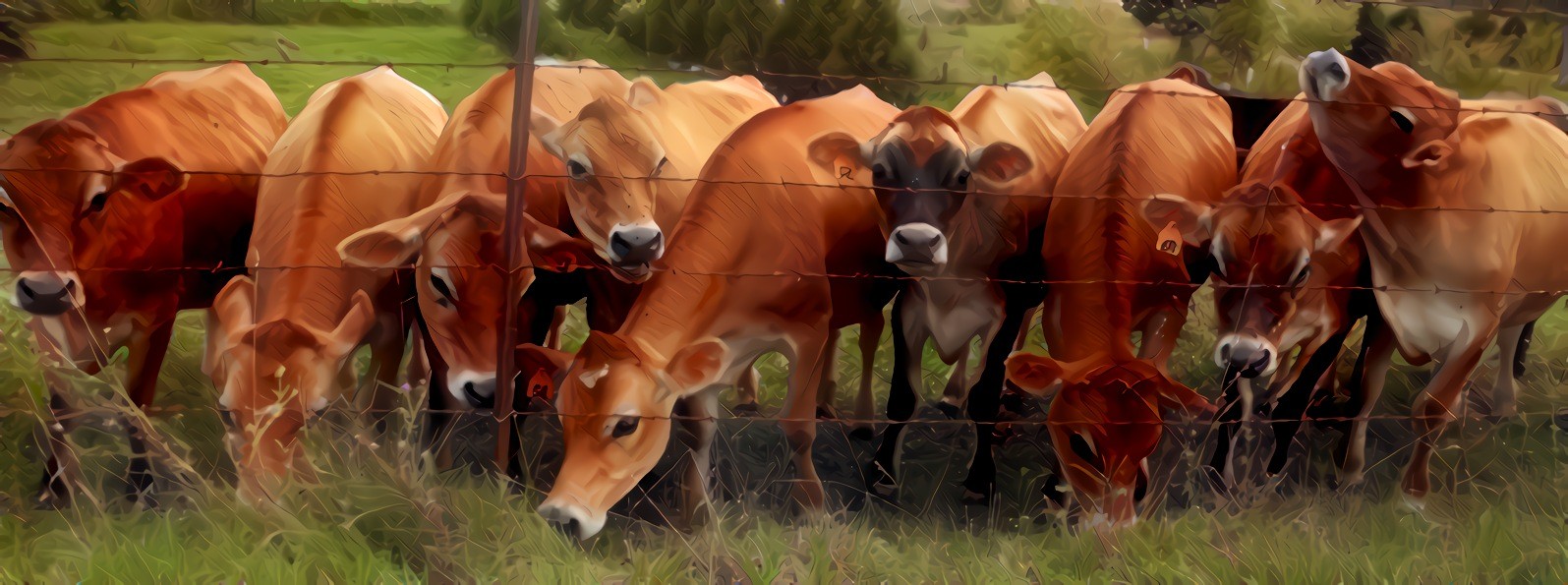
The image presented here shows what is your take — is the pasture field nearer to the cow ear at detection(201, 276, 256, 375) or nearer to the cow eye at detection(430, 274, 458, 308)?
the cow ear at detection(201, 276, 256, 375)

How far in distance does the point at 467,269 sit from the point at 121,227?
4.38ft

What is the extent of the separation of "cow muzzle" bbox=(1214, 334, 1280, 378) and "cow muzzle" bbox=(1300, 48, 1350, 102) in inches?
36.9

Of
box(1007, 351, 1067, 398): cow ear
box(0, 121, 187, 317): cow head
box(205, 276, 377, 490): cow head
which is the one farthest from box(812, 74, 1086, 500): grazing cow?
box(0, 121, 187, 317): cow head

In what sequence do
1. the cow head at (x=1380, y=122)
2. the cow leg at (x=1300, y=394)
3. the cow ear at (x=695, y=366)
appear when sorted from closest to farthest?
the cow ear at (x=695, y=366) → the cow head at (x=1380, y=122) → the cow leg at (x=1300, y=394)

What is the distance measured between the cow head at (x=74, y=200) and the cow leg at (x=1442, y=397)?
4596 mm

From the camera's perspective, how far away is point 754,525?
4.63 meters

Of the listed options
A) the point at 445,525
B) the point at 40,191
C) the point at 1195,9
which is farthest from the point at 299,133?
the point at 1195,9

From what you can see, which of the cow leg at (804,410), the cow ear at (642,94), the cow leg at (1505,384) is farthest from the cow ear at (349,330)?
the cow leg at (1505,384)

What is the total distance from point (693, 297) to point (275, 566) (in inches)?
61.8

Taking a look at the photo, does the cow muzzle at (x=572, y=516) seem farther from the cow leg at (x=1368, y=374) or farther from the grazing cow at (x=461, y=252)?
the cow leg at (x=1368, y=374)

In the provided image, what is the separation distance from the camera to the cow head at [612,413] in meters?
4.45

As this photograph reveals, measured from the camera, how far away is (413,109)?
589cm

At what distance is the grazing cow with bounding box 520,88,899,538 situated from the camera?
4.52 metres

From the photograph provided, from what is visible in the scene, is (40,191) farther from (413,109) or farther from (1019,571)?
(1019,571)
